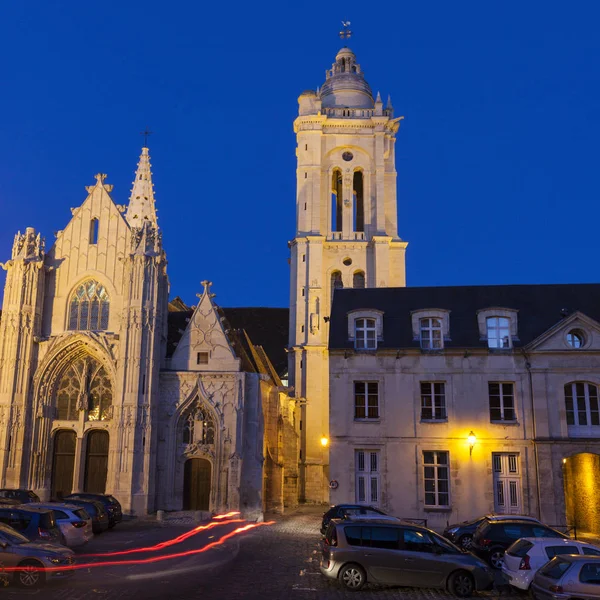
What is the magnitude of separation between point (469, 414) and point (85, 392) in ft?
66.5

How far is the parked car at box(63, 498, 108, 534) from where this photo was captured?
26.9 m

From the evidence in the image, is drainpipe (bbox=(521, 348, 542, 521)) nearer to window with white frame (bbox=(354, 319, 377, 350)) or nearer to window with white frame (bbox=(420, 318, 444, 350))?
window with white frame (bbox=(420, 318, 444, 350))

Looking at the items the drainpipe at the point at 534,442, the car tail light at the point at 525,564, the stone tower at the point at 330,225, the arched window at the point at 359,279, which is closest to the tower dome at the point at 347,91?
the stone tower at the point at 330,225

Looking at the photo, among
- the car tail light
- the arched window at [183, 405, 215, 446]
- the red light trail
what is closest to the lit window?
the car tail light

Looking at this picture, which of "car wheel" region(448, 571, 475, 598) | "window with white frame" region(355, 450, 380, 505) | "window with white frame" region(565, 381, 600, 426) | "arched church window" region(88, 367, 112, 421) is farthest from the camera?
"arched church window" region(88, 367, 112, 421)

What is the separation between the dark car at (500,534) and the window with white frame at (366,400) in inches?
419

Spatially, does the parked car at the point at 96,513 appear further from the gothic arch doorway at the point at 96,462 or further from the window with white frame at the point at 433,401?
the window with white frame at the point at 433,401

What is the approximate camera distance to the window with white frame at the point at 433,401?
1215 inches

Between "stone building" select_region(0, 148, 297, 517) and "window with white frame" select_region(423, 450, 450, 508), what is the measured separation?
940cm

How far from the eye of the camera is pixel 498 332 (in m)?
31.9

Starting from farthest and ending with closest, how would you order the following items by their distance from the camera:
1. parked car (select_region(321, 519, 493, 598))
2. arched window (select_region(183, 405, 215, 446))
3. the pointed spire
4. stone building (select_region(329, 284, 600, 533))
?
the pointed spire < arched window (select_region(183, 405, 215, 446)) < stone building (select_region(329, 284, 600, 533)) < parked car (select_region(321, 519, 493, 598))

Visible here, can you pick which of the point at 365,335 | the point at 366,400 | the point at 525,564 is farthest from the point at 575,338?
the point at 525,564

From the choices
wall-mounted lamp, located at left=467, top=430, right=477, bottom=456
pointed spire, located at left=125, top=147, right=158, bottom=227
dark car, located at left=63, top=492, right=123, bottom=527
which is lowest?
dark car, located at left=63, top=492, right=123, bottom=527

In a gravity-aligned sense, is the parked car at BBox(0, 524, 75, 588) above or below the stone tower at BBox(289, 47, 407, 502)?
below
